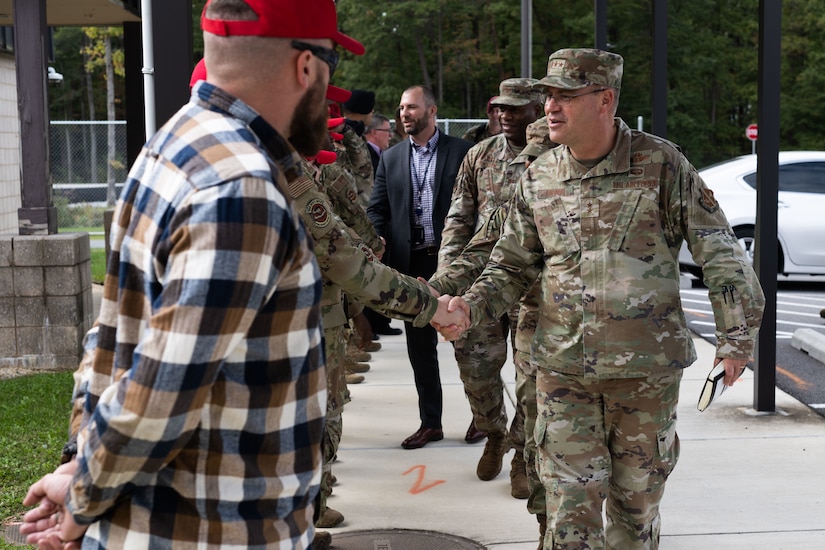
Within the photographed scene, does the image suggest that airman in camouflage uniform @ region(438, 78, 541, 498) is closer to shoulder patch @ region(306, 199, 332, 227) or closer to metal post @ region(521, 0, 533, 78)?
shoulder patch @ region(306, 199, 332, 227)

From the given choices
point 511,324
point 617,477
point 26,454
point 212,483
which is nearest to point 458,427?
point 511,324

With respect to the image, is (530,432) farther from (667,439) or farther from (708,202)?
(708,202)

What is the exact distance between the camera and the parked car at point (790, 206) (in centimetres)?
1347

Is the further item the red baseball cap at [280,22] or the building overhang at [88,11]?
the building overhang at [88,11]

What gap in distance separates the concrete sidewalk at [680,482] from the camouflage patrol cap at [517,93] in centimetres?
204

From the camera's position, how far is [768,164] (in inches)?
274

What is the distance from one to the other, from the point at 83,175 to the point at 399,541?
Result: 2065 cm

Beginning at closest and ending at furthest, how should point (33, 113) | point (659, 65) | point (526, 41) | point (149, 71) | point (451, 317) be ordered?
point (451, 317) → point (149, 71) → point (659, 65) → point (33, 113) → point (526, 41)

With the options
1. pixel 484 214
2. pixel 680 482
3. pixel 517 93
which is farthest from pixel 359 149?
pixel 680 482

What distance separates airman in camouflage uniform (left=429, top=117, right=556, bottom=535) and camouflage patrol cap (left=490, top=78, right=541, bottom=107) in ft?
2.44

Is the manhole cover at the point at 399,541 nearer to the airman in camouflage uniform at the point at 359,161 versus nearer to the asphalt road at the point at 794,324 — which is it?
the asphalt road at the point at 794,324

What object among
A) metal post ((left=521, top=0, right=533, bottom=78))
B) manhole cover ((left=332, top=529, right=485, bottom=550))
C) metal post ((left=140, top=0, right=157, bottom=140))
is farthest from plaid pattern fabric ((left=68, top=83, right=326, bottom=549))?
metal post ((left=521, top=0, right=533, bottom=78))

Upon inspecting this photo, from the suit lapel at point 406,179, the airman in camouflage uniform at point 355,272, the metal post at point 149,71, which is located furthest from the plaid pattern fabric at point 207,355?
the suit lapel at point 406,179

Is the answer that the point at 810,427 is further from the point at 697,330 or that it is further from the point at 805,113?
the point at 805,113
